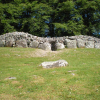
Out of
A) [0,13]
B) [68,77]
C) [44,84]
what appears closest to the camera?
[44,84]

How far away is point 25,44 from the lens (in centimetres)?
2217

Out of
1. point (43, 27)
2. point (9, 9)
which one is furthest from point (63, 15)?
point (9, 9)

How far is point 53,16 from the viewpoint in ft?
130

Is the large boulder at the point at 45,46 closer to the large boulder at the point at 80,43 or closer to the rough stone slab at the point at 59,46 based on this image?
the rough stone slab at the point at 59,46

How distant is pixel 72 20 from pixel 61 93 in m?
32.4

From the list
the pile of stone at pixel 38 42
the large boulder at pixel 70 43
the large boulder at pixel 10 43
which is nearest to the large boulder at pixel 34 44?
the pile of stone at pixel 38 42

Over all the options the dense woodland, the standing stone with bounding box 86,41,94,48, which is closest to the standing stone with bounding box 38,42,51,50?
the standing stone with bounding box 86,41,94,48

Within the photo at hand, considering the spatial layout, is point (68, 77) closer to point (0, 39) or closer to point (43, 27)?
point (0, 39)

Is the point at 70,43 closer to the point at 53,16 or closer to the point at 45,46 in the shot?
the point at 45,46

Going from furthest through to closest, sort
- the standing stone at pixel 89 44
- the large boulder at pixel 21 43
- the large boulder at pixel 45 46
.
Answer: the standing stone at pixel 89 44
the large boulder at pixel 21 43
the large boulder at pixel 45 46

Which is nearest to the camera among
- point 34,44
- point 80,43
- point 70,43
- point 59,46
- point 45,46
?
point 45,46

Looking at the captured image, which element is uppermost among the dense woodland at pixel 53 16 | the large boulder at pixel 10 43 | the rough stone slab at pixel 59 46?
the dense woodland at pixel 53 16

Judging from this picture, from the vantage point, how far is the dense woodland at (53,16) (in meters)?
33.5

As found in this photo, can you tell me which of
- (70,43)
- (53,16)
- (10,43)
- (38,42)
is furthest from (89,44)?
(53,16)
